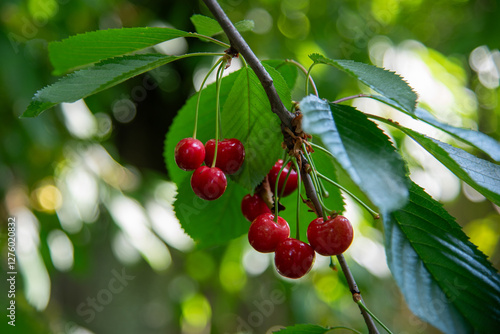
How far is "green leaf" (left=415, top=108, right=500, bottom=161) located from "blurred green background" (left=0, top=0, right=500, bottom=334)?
3.88ft

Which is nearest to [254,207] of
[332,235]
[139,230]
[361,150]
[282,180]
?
[282,180]

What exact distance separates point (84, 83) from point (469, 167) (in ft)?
1.62

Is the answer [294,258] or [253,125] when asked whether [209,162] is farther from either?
[294,258]

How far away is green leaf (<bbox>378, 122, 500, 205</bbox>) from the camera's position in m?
0.46

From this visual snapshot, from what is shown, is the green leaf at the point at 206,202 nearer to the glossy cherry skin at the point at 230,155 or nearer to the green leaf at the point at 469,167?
the glossy cherry skin at the point at 230,155

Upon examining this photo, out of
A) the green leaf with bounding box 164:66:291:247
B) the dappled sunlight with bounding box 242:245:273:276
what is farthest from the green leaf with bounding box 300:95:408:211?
the dappled sunlight with bounding box 242:245:273:276

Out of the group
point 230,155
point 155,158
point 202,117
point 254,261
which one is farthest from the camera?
point 155,158

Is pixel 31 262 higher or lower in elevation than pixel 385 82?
lower

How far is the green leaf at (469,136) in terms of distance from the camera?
0.44m

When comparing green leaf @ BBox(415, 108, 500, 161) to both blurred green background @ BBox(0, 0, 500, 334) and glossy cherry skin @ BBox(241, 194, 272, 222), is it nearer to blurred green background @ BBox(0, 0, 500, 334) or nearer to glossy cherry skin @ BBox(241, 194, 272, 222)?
glossy cherry skin @ BBox(241, 194, 272, 222)

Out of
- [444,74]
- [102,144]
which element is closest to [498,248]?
A: [444,74]

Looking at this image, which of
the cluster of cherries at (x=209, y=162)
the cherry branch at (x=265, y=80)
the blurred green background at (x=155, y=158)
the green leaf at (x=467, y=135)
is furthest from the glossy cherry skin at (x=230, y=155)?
the blurred green background at (x=155, y=158)

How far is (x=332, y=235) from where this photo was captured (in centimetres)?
52

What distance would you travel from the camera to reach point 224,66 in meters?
0.62
